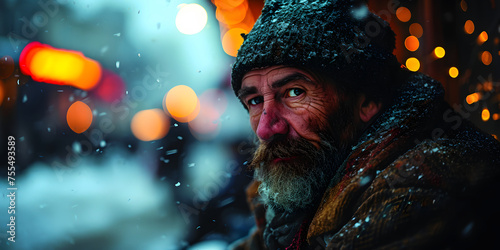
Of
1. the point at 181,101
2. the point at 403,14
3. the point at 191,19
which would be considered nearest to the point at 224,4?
the point at 191,19

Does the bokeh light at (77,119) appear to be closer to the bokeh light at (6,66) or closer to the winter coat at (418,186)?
the bokeh light at (6,66)

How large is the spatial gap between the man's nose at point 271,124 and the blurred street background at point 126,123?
2.03 ft

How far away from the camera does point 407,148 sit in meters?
1.03

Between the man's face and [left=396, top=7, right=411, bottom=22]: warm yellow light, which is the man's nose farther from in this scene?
[left=396, top=7, right=411, bottom=22]: warm yellow light

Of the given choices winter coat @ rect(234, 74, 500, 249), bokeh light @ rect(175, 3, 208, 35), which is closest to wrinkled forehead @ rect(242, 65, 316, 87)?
winter coat @ rect(234, 74, 500, 249)

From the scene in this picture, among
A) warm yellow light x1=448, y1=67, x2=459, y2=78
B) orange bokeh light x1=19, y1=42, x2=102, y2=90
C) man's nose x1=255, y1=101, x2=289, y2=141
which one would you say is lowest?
warm yellow light x1=448, y1=67, x2=459, y2=78

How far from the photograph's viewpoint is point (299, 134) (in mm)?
1271

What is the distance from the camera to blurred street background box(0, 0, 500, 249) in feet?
7.93

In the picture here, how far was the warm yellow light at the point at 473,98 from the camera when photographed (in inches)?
41.9

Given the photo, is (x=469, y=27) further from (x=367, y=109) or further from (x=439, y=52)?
(x=367, y=109)

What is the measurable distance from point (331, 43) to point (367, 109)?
0.32 metres

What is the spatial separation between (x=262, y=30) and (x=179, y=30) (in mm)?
1501

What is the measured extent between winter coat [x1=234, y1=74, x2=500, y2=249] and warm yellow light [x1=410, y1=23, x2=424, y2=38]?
0.16 metres

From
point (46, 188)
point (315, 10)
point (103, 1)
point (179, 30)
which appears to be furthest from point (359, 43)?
point (46, 188)
